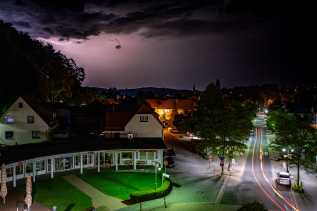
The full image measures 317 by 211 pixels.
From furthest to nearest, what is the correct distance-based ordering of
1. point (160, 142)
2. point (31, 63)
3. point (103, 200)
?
point (31, 63) → point (160, 142) → point (103, 200)

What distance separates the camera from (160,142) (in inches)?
1672

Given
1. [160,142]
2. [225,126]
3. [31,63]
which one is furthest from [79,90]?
[225,126]

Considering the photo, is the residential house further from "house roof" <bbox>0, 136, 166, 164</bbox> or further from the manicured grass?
the manicured grass

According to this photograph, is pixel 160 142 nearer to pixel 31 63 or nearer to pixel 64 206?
pixel 64 206

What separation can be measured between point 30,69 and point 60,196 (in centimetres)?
3502

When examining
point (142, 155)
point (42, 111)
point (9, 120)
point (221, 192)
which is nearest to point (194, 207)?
Result: point (221, 192)

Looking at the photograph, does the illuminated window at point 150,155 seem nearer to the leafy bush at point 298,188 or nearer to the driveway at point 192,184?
the driveway at point 192,184

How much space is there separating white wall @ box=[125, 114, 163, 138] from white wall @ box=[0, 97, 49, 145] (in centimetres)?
1157

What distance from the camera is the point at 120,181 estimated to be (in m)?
33.9

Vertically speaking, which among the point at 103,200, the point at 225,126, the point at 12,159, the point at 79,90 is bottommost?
the point at 103,200

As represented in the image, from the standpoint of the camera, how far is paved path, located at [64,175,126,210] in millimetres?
26480

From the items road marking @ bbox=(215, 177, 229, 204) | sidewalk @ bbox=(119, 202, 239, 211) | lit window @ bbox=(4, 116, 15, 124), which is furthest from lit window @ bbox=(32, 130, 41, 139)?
road marking @ bbox=(215, 177, 229, 204)

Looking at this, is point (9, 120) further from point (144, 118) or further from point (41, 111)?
point (144, 118)

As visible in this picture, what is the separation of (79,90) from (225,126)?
5217cm
